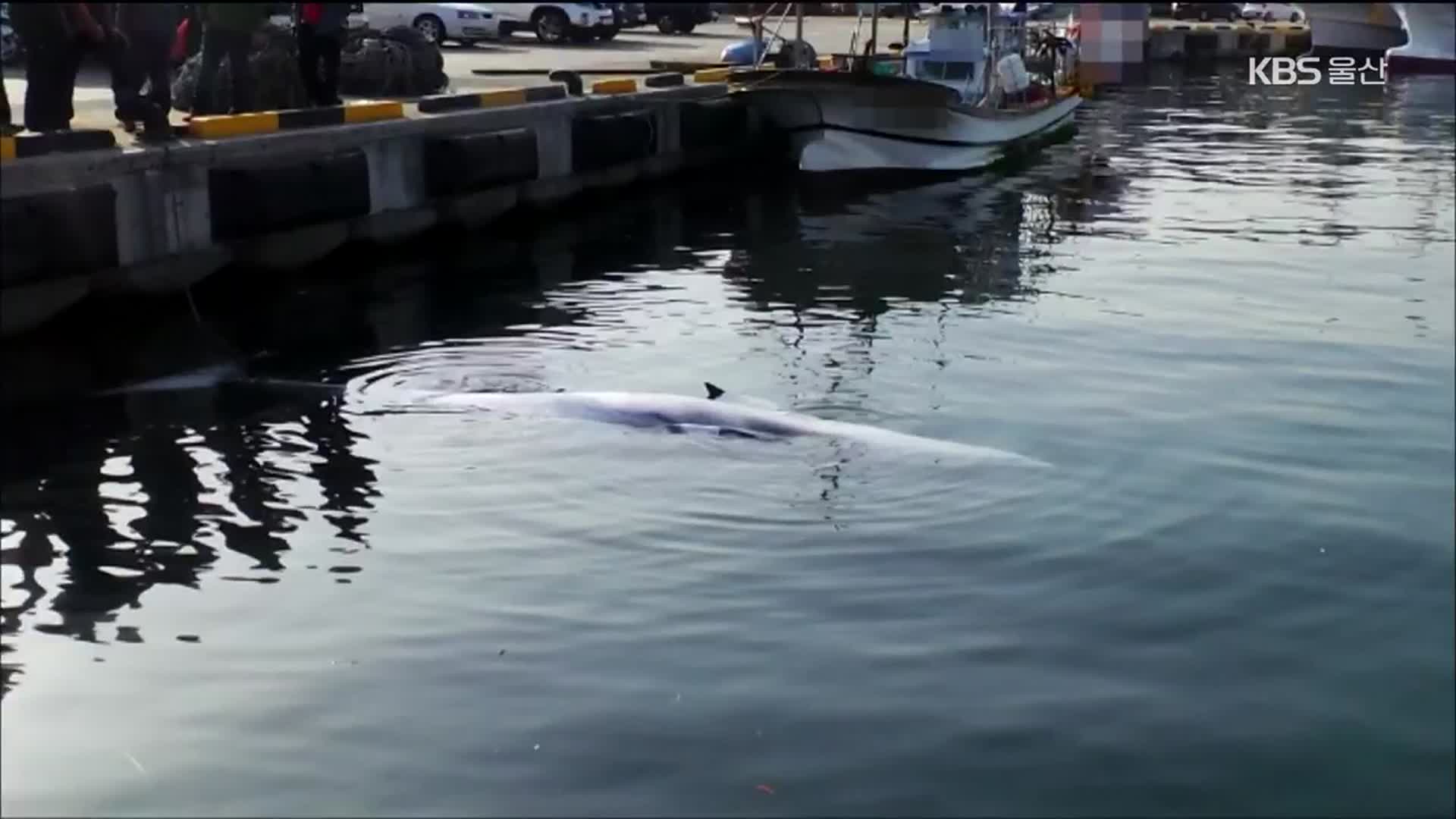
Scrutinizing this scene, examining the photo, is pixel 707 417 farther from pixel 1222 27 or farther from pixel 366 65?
pixel 1222 27

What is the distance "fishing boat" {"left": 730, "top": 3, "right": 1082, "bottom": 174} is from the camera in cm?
2697

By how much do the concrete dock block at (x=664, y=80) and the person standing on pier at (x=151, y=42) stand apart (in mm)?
11558

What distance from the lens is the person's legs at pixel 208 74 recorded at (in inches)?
640

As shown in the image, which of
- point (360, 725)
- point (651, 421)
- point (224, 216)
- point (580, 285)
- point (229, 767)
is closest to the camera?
point (229, 767)

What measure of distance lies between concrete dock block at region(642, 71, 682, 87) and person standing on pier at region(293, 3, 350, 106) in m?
8.43

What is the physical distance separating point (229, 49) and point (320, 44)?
1.33m

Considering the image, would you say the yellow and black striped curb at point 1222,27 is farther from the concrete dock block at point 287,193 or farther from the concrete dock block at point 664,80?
the concrete dock block at point 287,193

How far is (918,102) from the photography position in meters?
27.5

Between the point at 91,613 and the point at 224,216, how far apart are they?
793cm

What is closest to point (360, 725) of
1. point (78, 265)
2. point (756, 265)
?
point (78, 265)

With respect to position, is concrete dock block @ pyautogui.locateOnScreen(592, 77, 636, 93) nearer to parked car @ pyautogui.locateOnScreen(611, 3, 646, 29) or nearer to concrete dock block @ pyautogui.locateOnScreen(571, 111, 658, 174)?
concrete dock block @ pyautogui.locateOnScreen(571, 111, 658, 174)

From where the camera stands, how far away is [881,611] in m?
8.61

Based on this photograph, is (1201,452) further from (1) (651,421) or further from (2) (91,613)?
(2) (91,613)

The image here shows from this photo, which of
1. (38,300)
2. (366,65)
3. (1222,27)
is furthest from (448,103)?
(1222,27)
